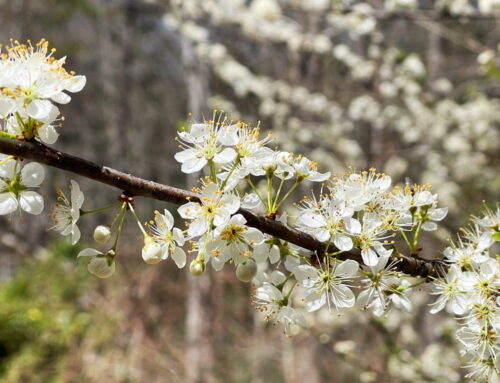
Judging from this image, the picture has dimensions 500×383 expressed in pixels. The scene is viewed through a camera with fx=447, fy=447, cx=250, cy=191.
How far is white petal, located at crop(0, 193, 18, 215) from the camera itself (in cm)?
95

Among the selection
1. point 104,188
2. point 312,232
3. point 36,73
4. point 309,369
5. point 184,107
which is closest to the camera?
point 36,73

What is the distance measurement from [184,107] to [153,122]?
3.61 ft

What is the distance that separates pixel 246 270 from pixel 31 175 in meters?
0.52

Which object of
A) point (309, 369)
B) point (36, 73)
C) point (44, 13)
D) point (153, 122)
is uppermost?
point (36, 73)

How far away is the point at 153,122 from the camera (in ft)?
44.7

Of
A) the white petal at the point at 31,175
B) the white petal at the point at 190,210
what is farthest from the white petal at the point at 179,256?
the white petal at the point at 31,175

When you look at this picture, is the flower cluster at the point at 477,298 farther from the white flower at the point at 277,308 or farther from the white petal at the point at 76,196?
the white petal at the point at 76,196

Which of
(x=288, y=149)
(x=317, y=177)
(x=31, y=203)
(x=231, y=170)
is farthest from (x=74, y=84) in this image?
(x=288, y=149)

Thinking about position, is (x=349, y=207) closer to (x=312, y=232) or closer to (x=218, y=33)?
(x=312, y=232)

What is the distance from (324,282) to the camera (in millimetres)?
1065

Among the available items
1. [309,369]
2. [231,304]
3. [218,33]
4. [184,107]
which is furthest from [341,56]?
[184,107]

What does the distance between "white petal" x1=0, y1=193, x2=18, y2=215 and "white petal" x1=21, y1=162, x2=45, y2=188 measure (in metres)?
0.04

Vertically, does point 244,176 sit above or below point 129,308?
above

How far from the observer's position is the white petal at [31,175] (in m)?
0.98
